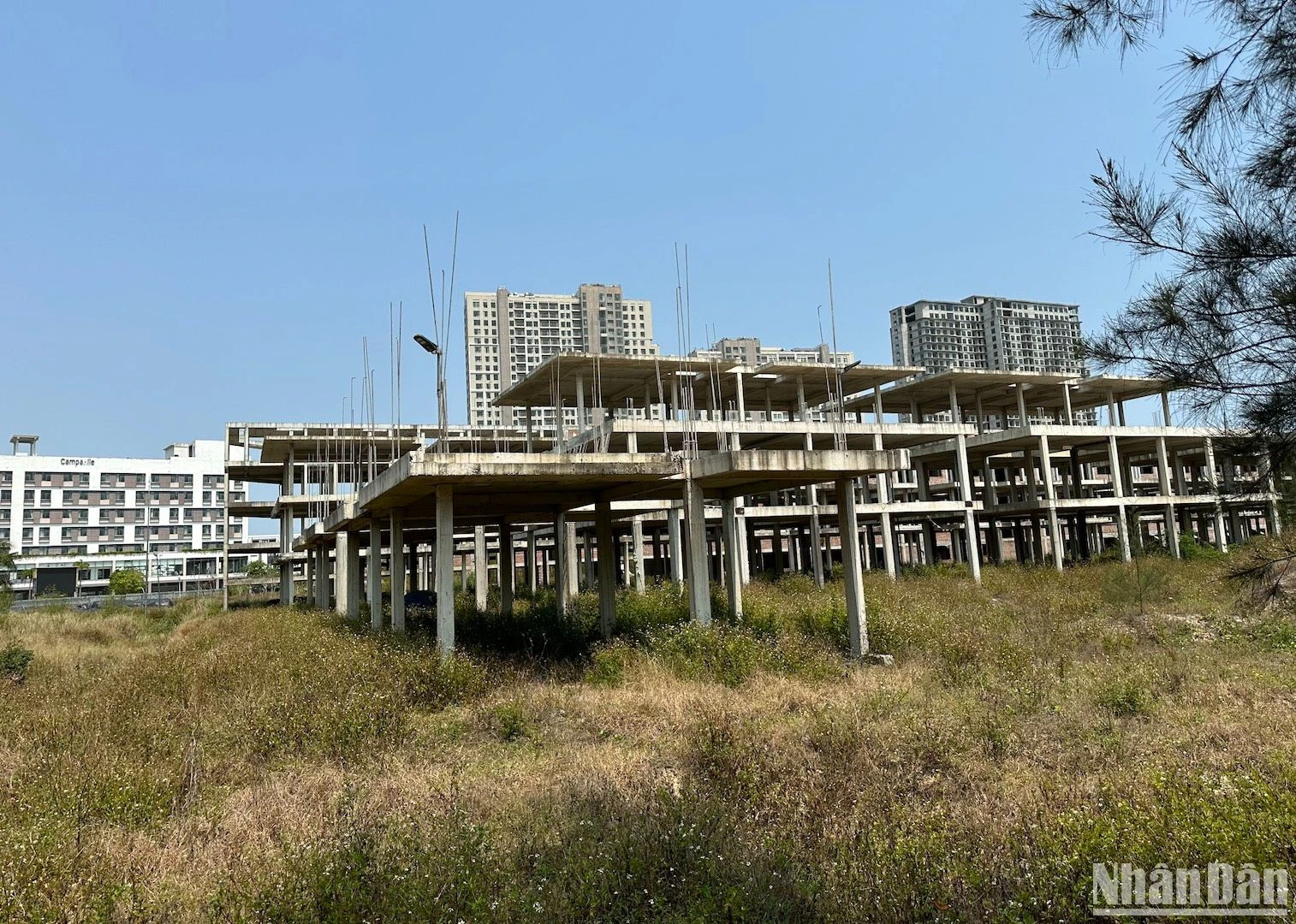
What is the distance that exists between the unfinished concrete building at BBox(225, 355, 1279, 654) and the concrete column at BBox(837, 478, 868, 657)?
41mm

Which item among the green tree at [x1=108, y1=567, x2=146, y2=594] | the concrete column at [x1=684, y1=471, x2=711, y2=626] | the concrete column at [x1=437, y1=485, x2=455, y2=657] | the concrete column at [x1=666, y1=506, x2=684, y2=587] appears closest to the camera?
the concrete column at [x1=437, y1=485, x2=455, y2=657]

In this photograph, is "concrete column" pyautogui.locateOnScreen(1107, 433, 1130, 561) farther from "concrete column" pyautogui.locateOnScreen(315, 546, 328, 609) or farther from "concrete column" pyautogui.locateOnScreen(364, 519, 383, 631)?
"concrete column" pyautogui.locateOnScreen(315, 546, 328, 609)

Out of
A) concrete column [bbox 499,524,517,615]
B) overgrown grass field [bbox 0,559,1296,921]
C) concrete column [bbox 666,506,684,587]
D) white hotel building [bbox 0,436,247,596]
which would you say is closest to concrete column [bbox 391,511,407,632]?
overgrown grass field [bbox 0,559,1296,921]

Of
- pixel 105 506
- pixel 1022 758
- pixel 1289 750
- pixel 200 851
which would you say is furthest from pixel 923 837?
pixel 105 506

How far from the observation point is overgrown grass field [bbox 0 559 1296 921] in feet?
15.3

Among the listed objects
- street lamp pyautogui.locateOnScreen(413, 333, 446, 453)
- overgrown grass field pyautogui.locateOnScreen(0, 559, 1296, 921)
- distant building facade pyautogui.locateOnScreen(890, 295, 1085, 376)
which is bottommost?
overgrown grass field pyautogui.locateOnScreen(0, 559, 1296, 921)

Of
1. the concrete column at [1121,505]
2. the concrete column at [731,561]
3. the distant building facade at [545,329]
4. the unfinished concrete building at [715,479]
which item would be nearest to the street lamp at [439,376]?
the unfinished concrete building at [715,479]

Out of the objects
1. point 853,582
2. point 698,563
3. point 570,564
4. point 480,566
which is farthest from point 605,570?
point 570,564

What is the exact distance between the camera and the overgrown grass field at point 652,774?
4.66 m

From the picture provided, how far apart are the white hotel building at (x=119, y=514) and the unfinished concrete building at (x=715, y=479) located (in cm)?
3276

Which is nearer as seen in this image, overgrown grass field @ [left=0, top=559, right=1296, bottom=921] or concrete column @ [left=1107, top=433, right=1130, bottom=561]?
overgrown grass field @ [left=0, top=559, right=1296, bottom=921]

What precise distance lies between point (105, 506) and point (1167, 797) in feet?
301

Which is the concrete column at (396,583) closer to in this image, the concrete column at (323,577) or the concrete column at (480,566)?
the concrete column at (480,566)

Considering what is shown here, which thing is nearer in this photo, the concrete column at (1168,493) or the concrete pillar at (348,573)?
the concrete pillar at (348,573)
